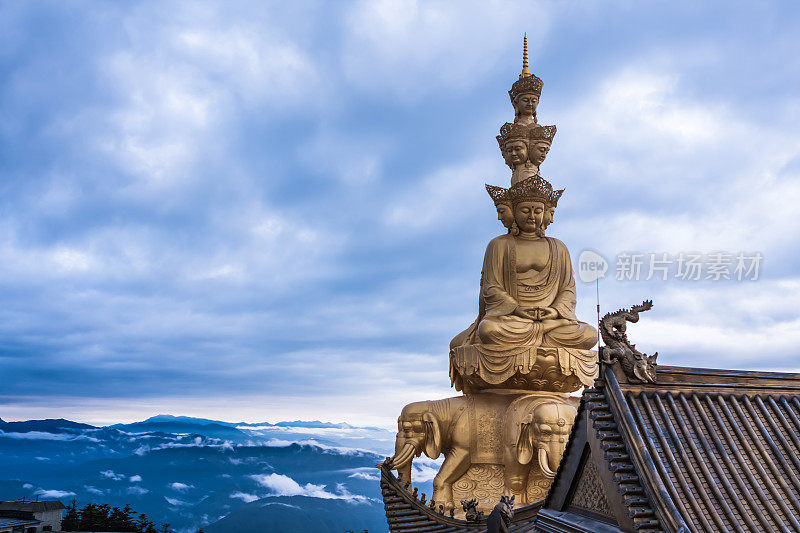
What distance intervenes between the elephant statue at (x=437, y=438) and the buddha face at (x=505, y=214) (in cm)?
309

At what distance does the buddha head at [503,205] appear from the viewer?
38.4ft

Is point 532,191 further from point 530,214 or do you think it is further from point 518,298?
point 518,298

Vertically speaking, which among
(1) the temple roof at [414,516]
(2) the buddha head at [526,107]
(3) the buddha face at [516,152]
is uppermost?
(2) the buddha head at [526,107]

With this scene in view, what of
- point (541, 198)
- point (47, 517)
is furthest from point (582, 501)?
point (47, 517)

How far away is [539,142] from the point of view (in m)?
12.3

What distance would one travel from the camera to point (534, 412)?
1003 centimetres

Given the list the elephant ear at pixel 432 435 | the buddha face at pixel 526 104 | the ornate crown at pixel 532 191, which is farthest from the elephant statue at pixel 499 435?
the buddha face at pixel 526 104

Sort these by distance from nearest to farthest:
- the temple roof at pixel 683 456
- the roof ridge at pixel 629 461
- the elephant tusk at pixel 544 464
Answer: the roof ridge at pixel 629 461 < the temple roof at pixel 683 456 < the elephant tusk at pixel 544 464

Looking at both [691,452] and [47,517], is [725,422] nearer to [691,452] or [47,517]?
[691,452]

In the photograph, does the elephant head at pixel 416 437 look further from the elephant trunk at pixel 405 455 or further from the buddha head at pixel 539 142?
the buddha head at pixel 539 142

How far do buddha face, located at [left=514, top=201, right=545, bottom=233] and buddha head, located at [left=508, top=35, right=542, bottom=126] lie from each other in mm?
1814

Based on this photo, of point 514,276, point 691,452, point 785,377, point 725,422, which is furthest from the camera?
point 514,276

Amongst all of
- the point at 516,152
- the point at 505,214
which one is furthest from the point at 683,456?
the point at 516,152

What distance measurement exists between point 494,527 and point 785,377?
259 centimetres
